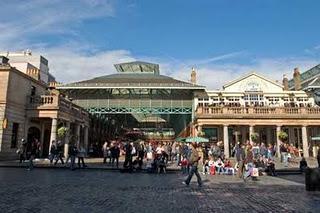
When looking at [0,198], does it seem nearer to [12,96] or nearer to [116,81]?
[12,96]

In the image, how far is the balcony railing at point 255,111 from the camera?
38844 millimetres

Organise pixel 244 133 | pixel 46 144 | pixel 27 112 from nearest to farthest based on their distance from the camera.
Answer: pixel 27 112, pixel 46 144, pixel 244 133

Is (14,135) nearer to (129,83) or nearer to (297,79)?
(129,83)

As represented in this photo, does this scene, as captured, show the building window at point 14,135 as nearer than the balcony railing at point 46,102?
Yes

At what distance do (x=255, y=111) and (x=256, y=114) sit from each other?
47 cm

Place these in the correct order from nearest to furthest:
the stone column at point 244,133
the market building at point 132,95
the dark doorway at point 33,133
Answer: the dark doorway at point 33,133, the market building at point 132,95, the stone column at point 244,133

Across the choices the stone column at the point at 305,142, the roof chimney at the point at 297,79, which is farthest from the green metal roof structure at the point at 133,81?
the roof chimney at the point at 297,79

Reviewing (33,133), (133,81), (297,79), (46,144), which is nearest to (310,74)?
(297,79)

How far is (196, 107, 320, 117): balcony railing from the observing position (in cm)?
3884

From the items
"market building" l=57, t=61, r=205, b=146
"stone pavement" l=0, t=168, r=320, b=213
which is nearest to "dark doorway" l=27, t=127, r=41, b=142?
"market building" l=57, t=61, r=205, b=146

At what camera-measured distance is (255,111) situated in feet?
129

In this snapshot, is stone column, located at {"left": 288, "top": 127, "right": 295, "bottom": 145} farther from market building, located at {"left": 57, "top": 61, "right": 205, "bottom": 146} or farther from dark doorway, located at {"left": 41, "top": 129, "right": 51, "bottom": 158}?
dark doorway, located at {"left": 41, "top": 129, "right": 51, "bottom": 158}

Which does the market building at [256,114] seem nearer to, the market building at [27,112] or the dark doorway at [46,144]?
the market building at [27,112]

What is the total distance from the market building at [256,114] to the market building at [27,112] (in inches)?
596
